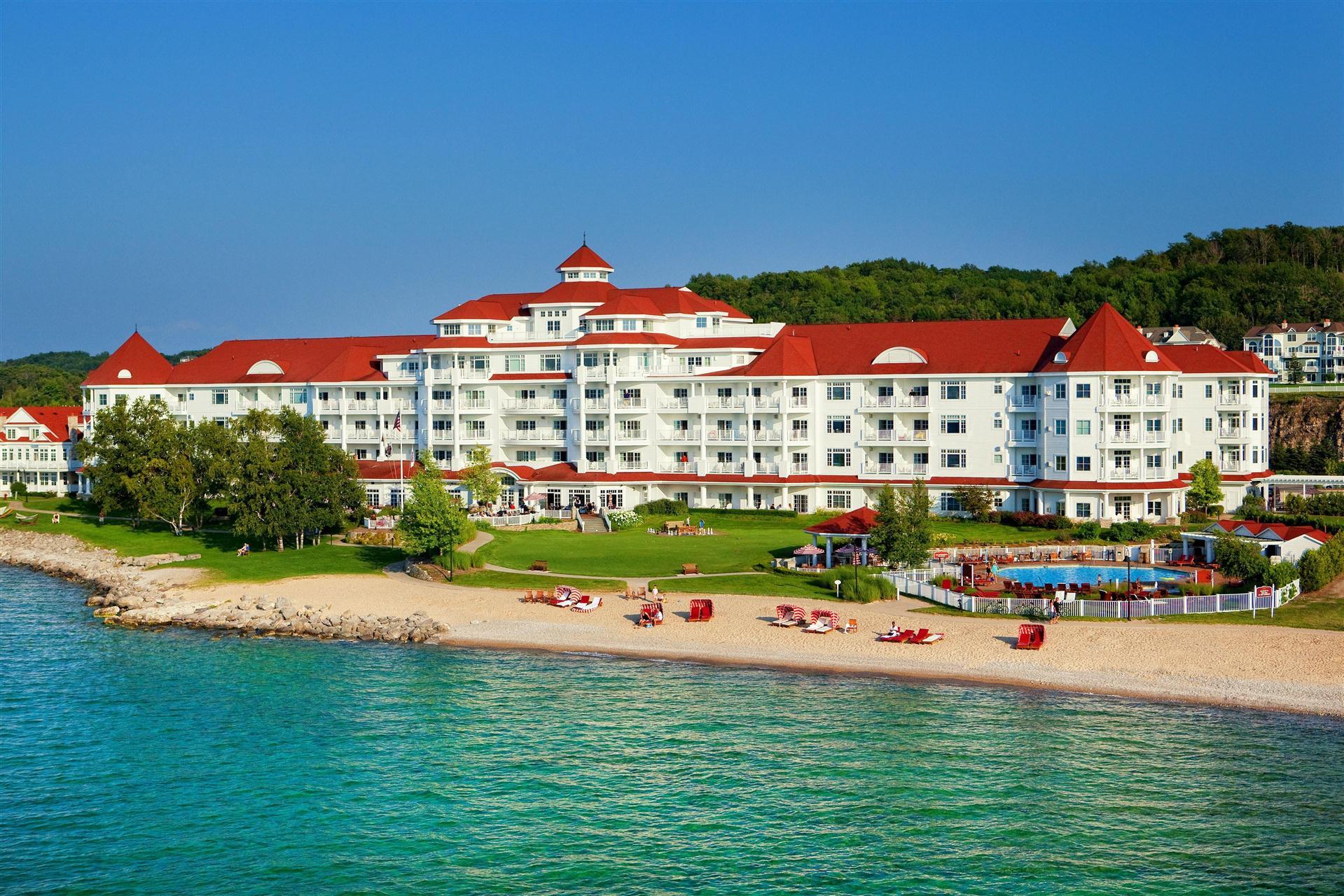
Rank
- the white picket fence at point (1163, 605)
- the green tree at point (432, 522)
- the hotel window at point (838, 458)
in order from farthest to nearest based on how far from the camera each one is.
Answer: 1. the hotel window at point (838, 458)
2. the green tree at point (432, 522)
3. the white picket fence at point (1163, 605)

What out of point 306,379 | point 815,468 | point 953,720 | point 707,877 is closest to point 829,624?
point 953,720

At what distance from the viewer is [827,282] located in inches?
5108

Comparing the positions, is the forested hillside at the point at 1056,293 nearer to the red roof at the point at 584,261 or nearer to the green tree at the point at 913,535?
the red roof at the point at 584,261

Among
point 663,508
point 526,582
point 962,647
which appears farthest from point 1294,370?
point 526,582

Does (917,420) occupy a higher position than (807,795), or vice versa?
(917,420)

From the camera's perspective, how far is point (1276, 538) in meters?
48.6

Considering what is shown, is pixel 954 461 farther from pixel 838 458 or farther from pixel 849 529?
pixel 849 529

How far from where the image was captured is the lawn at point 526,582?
5212cm

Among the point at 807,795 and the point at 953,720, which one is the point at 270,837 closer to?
the point at 807,795

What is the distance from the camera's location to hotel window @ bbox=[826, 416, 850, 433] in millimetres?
74938

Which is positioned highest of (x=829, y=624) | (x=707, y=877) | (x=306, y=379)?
(x=306, y=379)

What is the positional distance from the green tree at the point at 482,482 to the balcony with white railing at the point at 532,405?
222 inches

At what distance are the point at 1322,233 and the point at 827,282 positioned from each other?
6344 cm

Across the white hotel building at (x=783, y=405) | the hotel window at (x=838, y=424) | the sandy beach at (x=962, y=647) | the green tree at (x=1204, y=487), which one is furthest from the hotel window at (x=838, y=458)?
the sandy beach at (x=962, y=647)
